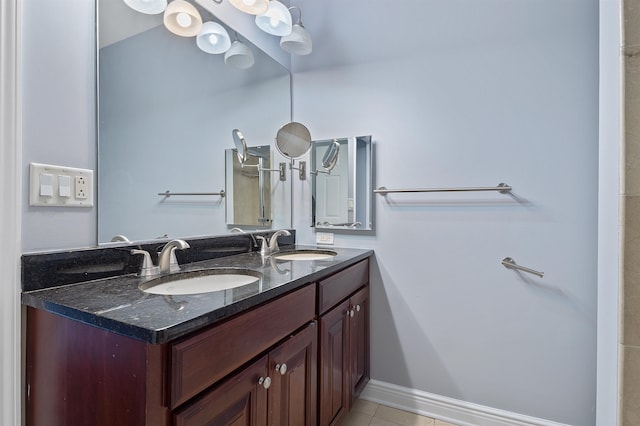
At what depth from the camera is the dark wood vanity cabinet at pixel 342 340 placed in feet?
4.04

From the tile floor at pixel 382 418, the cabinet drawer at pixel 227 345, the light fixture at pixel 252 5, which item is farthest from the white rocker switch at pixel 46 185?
the tile floor at pixel 382 418

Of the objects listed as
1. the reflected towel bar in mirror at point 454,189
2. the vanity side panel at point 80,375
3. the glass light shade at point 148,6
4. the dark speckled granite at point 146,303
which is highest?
the glass light shade at point 148,6

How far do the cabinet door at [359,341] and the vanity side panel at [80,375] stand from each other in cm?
102

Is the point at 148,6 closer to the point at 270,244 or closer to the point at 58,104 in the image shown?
the point at 58,104

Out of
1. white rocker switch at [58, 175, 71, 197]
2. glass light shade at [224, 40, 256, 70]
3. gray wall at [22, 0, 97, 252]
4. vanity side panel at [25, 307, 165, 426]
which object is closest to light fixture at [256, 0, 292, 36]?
glass light shade at [224, 40, 256, 70]

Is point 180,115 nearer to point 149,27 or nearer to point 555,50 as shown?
point 149,27

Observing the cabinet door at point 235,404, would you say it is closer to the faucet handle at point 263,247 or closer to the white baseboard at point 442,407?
the faucet handle at point 263,247

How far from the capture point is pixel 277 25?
1656 mm

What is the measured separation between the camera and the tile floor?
1566 mm

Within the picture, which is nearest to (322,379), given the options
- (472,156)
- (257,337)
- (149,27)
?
(257,337)

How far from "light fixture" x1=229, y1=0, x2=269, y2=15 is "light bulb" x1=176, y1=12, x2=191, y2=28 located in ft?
0.81

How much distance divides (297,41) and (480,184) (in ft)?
4.05

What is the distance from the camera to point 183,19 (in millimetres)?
1347

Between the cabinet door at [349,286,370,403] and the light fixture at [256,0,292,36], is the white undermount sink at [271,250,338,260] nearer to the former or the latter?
the cabinet door at [349,286,370,403]
